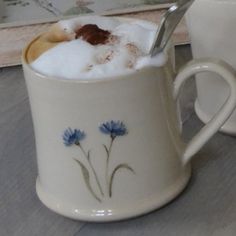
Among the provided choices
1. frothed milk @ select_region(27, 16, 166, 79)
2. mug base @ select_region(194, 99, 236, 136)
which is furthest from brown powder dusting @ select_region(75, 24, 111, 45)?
mug base @ select_region(194, 99, 236, 136)

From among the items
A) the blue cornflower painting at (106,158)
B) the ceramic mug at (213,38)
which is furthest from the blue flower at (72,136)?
the ceramic mug at (213,38)

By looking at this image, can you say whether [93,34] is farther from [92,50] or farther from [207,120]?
[207,120]

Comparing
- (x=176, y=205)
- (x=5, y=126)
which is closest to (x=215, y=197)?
(x=176, y=205)

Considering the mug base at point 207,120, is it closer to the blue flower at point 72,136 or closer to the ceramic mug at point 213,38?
the ceramic mug at point 213,38

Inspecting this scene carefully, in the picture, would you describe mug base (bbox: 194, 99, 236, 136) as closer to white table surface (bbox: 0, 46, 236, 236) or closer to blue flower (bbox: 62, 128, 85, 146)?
white table surface (bbox: 0, 46, 236, 236)

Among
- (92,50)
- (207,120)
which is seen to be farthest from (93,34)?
(207,120)

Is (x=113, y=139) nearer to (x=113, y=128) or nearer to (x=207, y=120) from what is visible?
(x=113, y=128)
